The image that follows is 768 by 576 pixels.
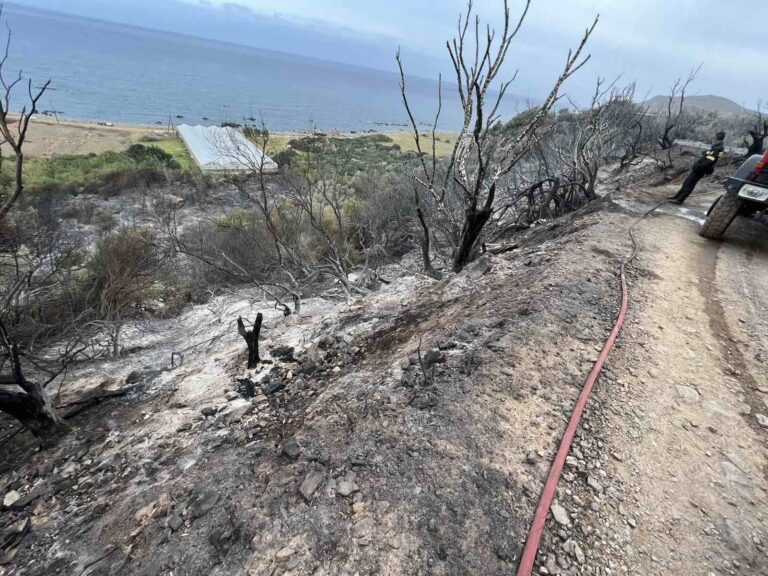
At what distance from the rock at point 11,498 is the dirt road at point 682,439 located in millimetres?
4856

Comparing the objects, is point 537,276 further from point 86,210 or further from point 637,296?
point 86,210

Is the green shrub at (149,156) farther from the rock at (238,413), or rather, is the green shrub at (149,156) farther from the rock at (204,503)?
the rock at (204,503)

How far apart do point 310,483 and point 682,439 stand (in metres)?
3.07

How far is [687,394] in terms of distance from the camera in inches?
144

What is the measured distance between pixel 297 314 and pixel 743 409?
23.8ft

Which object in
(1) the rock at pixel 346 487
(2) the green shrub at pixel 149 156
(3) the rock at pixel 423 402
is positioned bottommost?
(2) the green shrub at pixel 149 156

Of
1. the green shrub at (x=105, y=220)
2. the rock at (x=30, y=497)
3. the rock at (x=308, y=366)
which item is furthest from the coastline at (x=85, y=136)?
the rock at (x=30, y=497)

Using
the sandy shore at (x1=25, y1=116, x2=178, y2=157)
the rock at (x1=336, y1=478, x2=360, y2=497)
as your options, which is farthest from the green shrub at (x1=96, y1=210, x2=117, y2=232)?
the rock at (x1=336, y1=478, x2=360, y2=497)

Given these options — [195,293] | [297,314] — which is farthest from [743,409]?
[195,293]

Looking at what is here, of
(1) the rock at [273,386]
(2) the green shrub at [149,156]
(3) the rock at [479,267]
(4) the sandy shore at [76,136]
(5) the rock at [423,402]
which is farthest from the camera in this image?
(4) the sandy shore at [76,136]

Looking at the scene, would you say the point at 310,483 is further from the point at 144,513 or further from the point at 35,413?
the point at 35,413

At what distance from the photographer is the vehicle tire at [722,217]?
7.07 metres

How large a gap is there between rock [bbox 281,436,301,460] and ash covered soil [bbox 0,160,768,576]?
1.1 inches

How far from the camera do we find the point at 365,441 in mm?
3283
